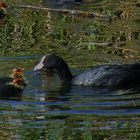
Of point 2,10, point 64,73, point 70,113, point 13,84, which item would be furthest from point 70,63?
point 2,10

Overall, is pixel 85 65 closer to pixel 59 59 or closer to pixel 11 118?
pixel 59 59

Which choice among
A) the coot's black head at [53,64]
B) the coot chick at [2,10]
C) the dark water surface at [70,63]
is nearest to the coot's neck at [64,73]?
the coot's black head at [53,64]

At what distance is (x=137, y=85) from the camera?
12.1 metres

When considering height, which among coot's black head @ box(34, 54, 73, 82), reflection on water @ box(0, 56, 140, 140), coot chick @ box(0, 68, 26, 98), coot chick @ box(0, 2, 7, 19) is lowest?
reflection on water @ box(0, 56, 140, 140)

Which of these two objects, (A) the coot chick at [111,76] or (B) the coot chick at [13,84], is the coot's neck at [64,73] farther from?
(B) the coot chick at [13,84]

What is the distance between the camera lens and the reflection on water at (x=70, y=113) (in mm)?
8867

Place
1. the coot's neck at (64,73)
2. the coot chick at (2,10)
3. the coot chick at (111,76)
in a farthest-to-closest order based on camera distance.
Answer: the coot chick at (2,10), the coot's neck at (64,73), the coot chick at (111,76)

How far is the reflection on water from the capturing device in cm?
887

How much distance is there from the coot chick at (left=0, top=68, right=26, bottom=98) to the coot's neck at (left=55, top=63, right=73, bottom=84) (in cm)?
81

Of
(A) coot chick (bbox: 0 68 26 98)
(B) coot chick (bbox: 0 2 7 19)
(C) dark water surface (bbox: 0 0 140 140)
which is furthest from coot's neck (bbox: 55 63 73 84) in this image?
(B) coot chick (bbox: 0 2 7 19)

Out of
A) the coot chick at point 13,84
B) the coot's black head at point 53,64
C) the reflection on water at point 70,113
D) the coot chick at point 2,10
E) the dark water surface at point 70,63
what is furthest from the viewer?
the coot chick at point 2,10

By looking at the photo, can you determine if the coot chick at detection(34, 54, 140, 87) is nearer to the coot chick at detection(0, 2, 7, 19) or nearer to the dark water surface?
the dark water surface

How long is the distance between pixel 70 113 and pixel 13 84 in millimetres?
2164

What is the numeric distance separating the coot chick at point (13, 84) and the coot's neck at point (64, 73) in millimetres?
806
